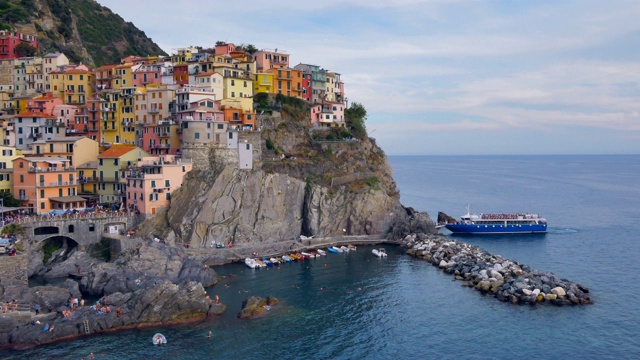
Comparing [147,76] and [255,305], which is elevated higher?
[147,76]

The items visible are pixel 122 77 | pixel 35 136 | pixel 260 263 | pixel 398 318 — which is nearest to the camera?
pixel 398 318

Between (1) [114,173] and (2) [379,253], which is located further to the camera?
(1) [114,173]

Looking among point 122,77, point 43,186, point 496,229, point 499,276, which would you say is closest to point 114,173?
point 43,186

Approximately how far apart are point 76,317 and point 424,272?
3416cm

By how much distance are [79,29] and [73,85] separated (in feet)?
134

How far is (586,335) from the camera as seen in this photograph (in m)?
43.2

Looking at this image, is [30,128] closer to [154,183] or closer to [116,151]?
[116,151]

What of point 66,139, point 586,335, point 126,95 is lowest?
point 586,335

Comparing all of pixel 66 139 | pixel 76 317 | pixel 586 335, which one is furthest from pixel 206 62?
pixel 586 335

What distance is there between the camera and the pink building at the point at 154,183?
66.4 m

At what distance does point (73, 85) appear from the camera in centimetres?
8756

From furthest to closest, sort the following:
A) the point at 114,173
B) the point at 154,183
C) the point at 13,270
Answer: the point at 114,173 < the point at 154,183 < the point at 13,270

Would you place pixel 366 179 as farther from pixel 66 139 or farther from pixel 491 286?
pixel 66 139

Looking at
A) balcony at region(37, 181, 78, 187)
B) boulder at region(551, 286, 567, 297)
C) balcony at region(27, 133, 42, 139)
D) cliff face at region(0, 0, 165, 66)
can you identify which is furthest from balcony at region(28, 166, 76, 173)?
boulder at region(551, 286, 567, 297)
